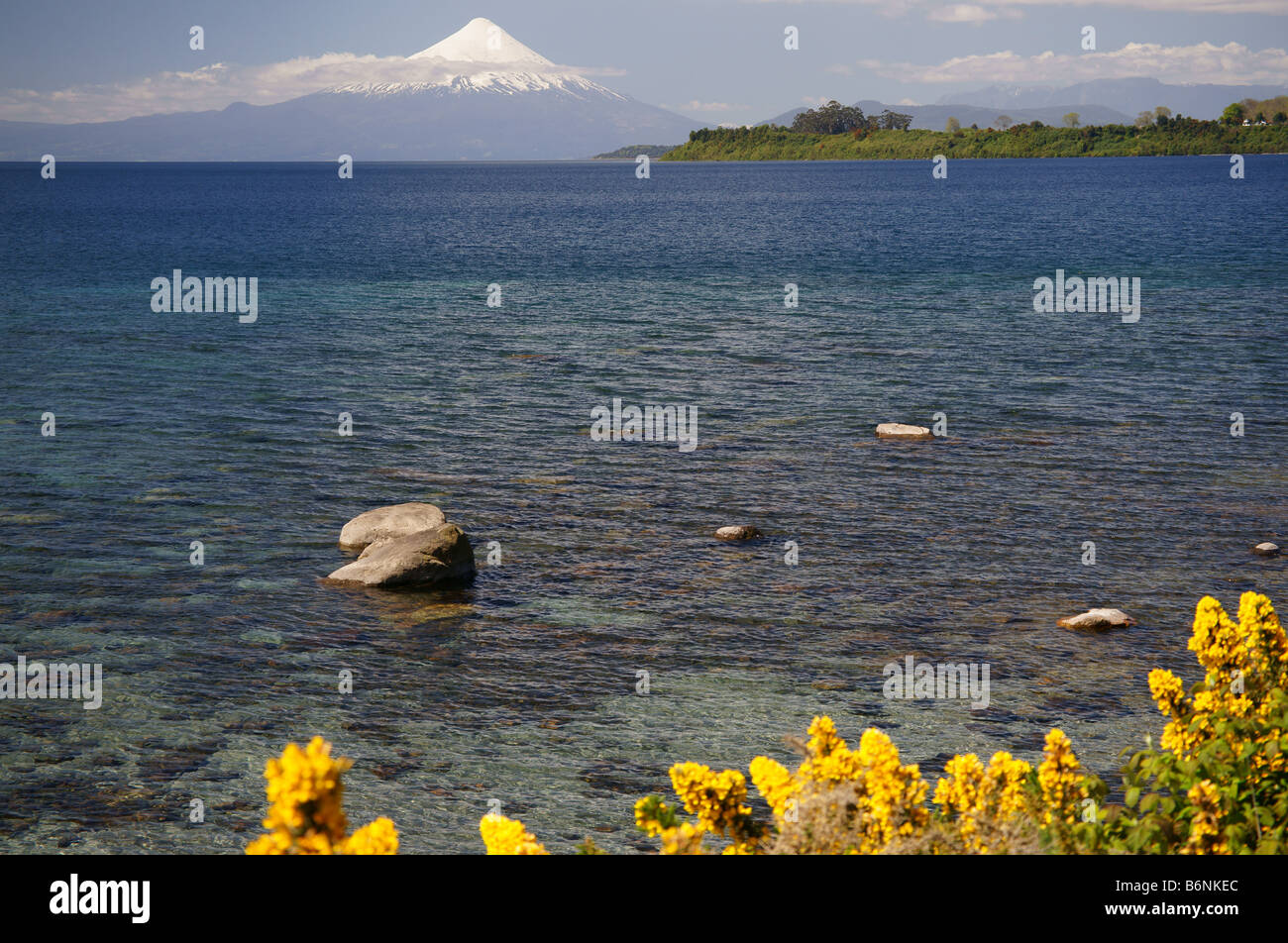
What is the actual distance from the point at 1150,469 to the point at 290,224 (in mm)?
125406

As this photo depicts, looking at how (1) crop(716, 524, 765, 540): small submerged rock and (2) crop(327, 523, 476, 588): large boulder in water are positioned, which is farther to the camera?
(1) crop(716, 524, 765, 540): small submerged rock

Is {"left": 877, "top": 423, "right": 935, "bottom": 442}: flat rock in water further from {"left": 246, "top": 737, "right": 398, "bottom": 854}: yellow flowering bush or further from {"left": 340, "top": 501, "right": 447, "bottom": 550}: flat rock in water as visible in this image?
{"left": 246, "top": 737, "right": 398, "bottom": 854}: yellow flowering bush

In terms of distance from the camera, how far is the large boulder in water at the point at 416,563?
70.6 feet

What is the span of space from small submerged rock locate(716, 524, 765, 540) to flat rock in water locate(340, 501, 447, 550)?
630 cm

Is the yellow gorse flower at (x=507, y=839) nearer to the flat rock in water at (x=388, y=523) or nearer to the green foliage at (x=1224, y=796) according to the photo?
the green foliage at (x=1224, y=796)

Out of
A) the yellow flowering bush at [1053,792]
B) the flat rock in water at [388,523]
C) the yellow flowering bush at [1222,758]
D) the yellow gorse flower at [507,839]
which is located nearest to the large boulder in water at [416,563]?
the flat rock in water at [388,523]

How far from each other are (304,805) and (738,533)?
2034 cm

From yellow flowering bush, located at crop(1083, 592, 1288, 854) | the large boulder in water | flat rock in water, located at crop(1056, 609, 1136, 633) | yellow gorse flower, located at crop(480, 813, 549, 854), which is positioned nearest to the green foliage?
yellow flowering bush, located at crop(1083, 592, 1288, 854)

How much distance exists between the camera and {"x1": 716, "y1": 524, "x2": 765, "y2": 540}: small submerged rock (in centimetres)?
2406

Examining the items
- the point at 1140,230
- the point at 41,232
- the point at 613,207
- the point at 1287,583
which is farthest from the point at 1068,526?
the point at 613,207

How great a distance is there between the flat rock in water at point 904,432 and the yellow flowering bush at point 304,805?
30063 millimetres

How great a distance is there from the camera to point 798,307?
2405 inches

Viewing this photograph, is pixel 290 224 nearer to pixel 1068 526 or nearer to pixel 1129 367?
pixel 1129 367

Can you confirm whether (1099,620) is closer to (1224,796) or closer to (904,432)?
(1224,796)
